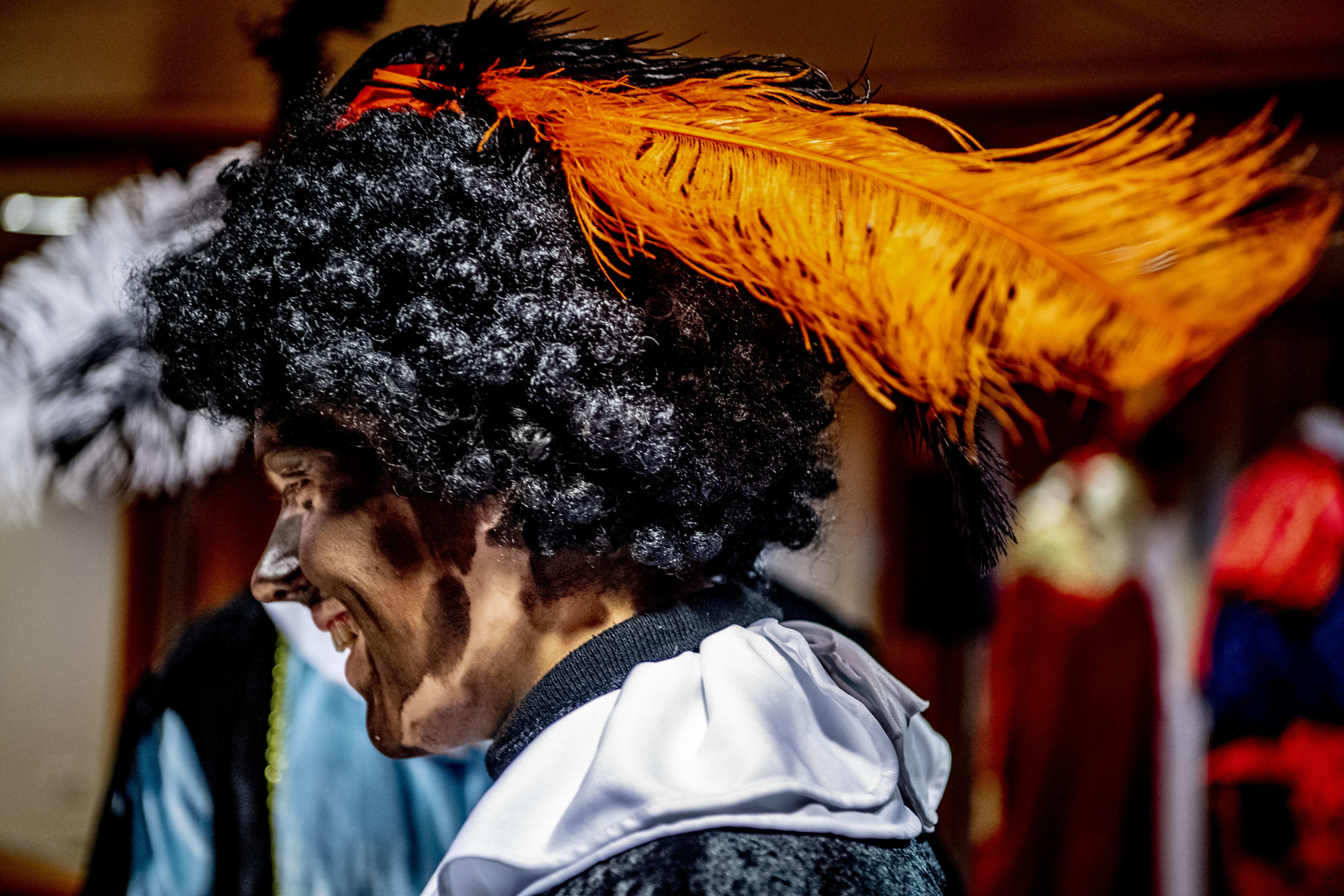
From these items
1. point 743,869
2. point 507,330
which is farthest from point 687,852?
point 507,330

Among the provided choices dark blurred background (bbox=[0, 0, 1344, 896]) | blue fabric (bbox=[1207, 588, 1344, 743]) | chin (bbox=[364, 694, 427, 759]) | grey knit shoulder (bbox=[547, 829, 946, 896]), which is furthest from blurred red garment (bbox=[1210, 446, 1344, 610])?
chin (bbox=[364, 694, 427, 759])

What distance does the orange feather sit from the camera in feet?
2.30

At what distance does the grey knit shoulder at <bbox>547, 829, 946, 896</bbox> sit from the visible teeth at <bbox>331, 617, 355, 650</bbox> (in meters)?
0.33

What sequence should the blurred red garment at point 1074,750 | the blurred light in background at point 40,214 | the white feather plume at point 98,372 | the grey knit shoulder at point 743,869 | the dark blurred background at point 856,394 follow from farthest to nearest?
the blurred red garment at point 1074,750 → the blurred light in background at point 40,214 → the white feather plume at point 98,372 → the dark blurred background at point 856,394 → the grey knit shoulder at point 743,869

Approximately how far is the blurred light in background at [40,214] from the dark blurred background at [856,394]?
2cm

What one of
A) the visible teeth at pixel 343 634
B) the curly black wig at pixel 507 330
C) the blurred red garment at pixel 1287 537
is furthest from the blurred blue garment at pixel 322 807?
the blurred red garment at pixel 1287 537

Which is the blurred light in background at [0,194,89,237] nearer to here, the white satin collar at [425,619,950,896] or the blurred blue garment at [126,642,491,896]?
the blurred blue garment at [126,642,491,896]

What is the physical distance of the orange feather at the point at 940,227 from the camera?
2.30 feet

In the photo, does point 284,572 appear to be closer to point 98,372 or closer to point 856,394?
point 856,394

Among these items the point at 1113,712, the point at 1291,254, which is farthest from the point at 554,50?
the point at 1113,712

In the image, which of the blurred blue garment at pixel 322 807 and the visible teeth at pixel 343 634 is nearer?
the visible teeth at pixel 343 634

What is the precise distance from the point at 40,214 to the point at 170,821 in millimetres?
1557

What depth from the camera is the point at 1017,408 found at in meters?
0.72

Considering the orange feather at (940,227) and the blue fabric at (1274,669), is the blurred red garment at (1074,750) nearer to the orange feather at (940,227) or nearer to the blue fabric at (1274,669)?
the blue fabric at (1274,669)
